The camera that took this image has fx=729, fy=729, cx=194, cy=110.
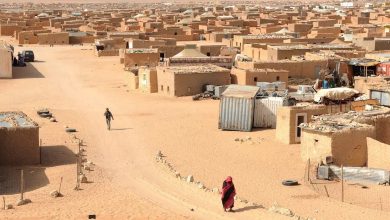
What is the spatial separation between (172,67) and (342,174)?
18.2 metres

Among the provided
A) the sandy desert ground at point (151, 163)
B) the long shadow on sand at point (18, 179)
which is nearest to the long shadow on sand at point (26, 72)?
the sandy desert ground at point (151, 163)

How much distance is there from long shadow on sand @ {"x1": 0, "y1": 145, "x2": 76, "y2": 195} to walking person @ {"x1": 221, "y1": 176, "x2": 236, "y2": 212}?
5075mm

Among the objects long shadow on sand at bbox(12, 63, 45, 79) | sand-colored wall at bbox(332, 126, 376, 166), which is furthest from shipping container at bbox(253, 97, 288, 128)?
long shadow on sand at bbox(12, 63, 45, 79)

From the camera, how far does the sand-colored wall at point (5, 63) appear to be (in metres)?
39.4

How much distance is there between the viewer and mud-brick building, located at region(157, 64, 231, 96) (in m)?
32.2

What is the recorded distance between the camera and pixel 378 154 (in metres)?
19.6

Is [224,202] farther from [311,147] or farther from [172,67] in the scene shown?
[172,67]

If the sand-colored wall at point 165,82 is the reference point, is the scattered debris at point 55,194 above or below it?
below

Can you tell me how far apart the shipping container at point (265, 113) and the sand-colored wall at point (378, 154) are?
5.68 metres

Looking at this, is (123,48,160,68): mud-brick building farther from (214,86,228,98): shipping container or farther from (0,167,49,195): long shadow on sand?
(0,167,49,195): long shadow on sand

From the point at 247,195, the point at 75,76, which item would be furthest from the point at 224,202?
the point at 75,76

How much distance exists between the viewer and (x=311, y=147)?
20172mm

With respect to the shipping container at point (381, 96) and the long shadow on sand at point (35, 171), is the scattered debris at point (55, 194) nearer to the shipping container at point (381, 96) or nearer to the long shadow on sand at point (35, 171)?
the long shadow on sand at point (35, 171)

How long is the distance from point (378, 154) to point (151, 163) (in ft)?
20.4
